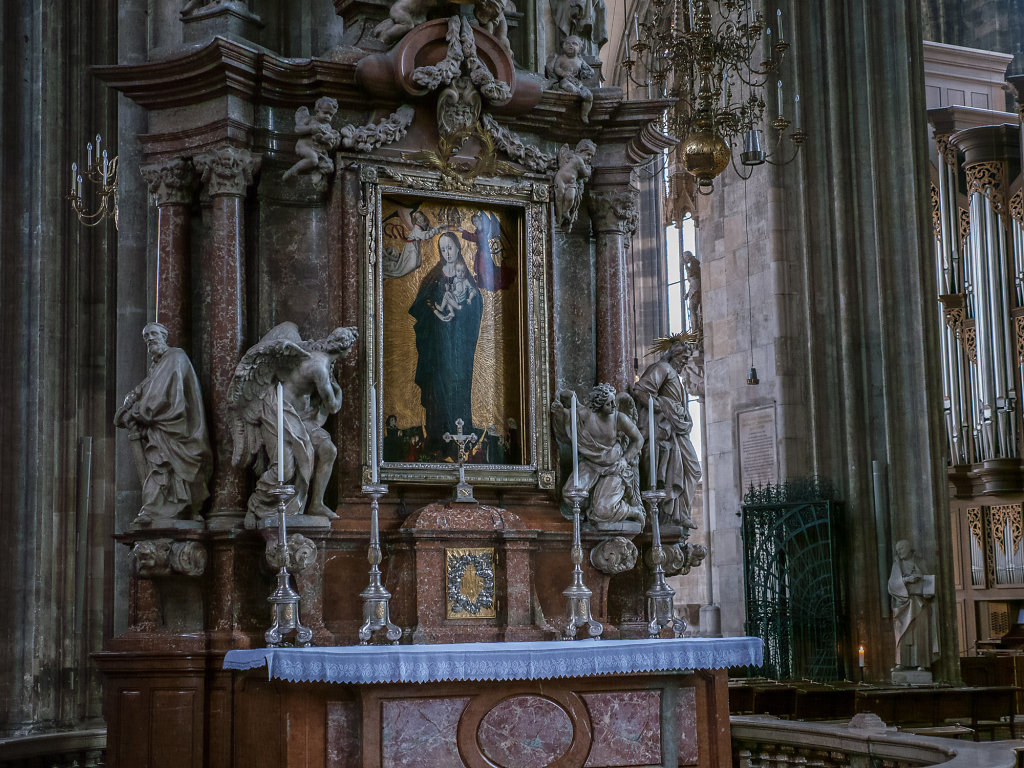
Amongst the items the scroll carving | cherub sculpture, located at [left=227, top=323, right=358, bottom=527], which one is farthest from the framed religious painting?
the scroll carving

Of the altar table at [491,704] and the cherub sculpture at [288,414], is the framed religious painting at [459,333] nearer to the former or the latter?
the cherub sculpture at [288,414]

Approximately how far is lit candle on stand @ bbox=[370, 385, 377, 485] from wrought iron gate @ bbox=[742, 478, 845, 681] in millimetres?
9200

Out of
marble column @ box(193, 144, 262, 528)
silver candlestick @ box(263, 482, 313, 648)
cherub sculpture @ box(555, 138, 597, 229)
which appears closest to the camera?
silver candlestick @ box(263, 482, 313, 648)

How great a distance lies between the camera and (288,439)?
8.49 metres

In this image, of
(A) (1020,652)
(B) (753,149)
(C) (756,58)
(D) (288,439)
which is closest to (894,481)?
(A) (1020,652)

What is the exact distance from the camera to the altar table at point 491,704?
734 cm

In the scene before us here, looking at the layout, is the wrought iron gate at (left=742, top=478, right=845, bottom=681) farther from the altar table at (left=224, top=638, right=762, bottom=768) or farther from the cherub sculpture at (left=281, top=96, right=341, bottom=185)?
the cherub sculpture at (left=281, top=96, right=341, bottom=185)

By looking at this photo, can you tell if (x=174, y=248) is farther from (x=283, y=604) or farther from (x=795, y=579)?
(x=795, y=579)

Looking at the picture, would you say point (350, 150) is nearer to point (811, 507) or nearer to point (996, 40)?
point (811, 507)

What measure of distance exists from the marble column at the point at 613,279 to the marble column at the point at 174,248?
8.97 ft

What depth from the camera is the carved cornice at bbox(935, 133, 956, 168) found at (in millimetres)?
21859

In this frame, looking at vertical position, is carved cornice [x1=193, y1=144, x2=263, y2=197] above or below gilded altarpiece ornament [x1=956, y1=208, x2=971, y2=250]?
below

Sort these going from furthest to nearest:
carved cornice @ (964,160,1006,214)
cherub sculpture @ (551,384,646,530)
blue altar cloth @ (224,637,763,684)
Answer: carved cornice @ (964,160,1006,214) → cherub sculpture @ (551,384,646,530) → blue altar cloth @ (224,637,763,684)

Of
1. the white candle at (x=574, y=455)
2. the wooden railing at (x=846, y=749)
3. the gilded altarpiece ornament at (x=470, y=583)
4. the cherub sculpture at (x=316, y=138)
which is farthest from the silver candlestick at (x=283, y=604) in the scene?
the wooden railing at (x=846, y=749)
